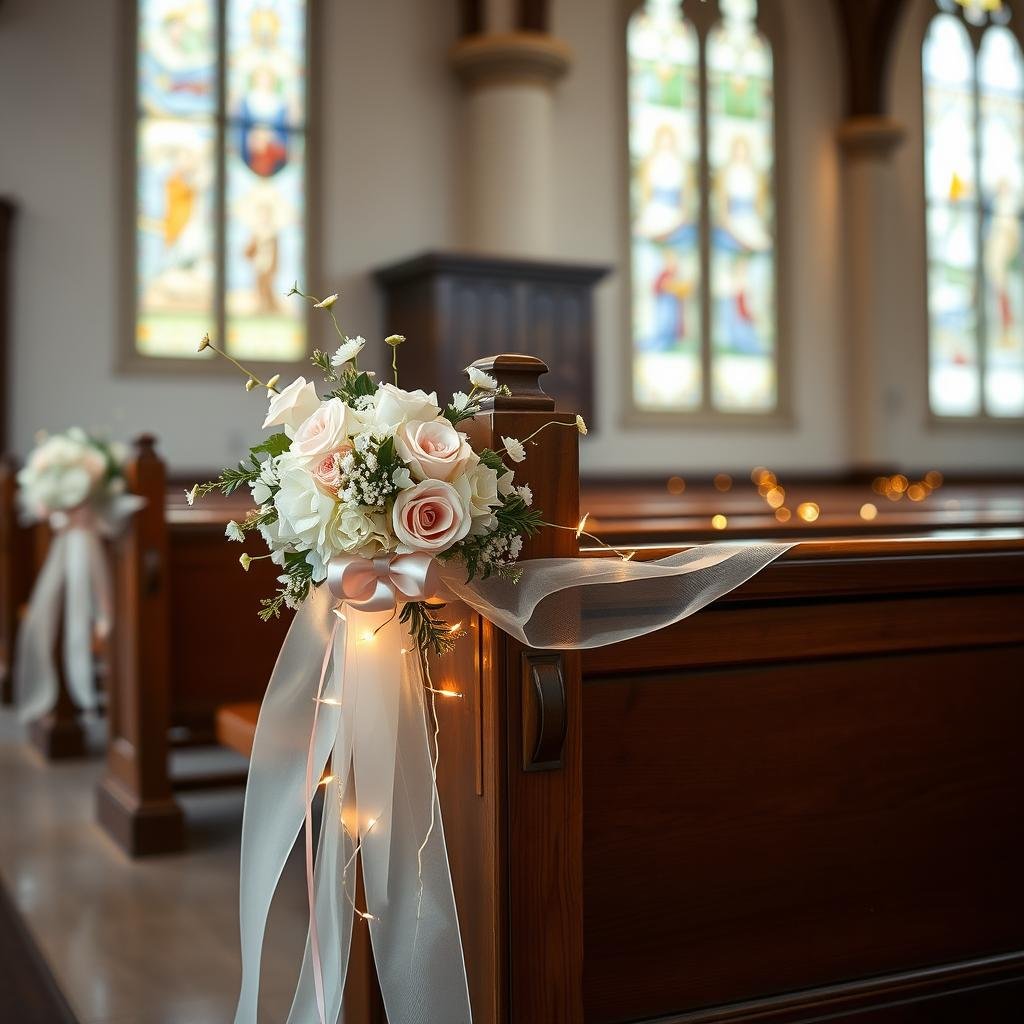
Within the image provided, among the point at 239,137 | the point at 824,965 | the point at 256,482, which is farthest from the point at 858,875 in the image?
the point at 239,137

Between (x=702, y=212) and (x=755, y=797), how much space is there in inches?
343

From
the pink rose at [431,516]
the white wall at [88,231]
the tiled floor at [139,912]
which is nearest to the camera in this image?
the pink rose at [431,516]

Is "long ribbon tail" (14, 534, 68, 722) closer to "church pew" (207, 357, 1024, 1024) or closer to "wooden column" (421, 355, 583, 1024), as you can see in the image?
"church pew" (207, 357, 1024, 1024)

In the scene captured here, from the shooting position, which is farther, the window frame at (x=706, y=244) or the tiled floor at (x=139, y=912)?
the window frame at (x=706, y=244)

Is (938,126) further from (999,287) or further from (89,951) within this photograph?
(89,951)

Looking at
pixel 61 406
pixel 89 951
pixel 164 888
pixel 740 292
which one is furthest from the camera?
pixel 740 292

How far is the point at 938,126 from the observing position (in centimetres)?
1116

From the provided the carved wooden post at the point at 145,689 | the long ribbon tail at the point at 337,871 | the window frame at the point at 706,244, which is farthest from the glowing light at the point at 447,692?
the window frame at the point at 706,244

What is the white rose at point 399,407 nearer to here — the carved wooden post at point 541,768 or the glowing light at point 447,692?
the carved wooden post at point 541,768

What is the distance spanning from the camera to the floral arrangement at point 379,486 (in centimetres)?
156

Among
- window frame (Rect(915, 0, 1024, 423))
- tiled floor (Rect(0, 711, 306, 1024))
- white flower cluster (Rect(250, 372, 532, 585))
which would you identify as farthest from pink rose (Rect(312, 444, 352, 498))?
window frame (Rect(915, 0, 1024, 423))

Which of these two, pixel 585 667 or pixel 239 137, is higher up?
pixel 239 137

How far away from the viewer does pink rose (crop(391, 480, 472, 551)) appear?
61.0 inches

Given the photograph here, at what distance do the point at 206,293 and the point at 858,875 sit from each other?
7114mm
